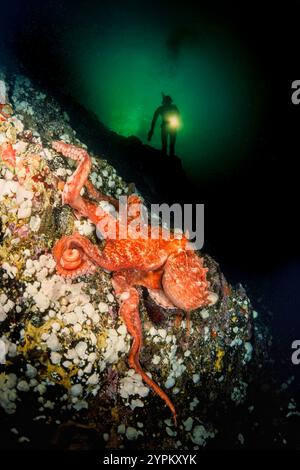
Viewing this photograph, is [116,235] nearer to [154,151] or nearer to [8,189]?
[8,189]

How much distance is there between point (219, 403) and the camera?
3549mm

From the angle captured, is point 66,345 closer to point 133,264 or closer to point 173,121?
point 133,264

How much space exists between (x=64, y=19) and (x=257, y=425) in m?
19.0

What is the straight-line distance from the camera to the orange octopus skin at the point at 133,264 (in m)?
2.79

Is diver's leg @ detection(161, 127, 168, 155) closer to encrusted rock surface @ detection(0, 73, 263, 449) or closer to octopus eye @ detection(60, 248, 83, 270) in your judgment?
encrusted rock surface @ detection(0, 73, 263, 449)

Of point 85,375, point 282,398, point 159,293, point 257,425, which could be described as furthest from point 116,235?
point 282,398

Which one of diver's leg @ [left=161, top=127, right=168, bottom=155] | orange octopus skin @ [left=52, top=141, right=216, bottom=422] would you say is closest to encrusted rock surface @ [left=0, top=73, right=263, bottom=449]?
orange octopus skin @ [left=52, top=141, right=216, bottom=422]

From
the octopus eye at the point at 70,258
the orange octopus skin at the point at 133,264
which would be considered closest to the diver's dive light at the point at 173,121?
the orange octopus skin at the point at 133,264

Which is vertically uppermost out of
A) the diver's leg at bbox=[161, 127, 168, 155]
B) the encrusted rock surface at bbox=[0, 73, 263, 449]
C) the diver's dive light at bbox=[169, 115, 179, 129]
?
the diver's dive light at bbox=[169, 115, 179, 129]

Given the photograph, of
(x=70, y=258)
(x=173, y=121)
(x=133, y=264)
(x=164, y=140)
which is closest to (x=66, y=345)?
(x=70, y=258)

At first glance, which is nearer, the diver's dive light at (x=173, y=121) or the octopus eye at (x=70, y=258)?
the octopus eye at (x=70, y=258)

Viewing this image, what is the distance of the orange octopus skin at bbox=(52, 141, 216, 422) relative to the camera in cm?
279

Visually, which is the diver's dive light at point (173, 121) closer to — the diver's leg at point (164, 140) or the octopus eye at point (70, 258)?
the diver's leg at point (164, 140)

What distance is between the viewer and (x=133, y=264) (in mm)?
2982
